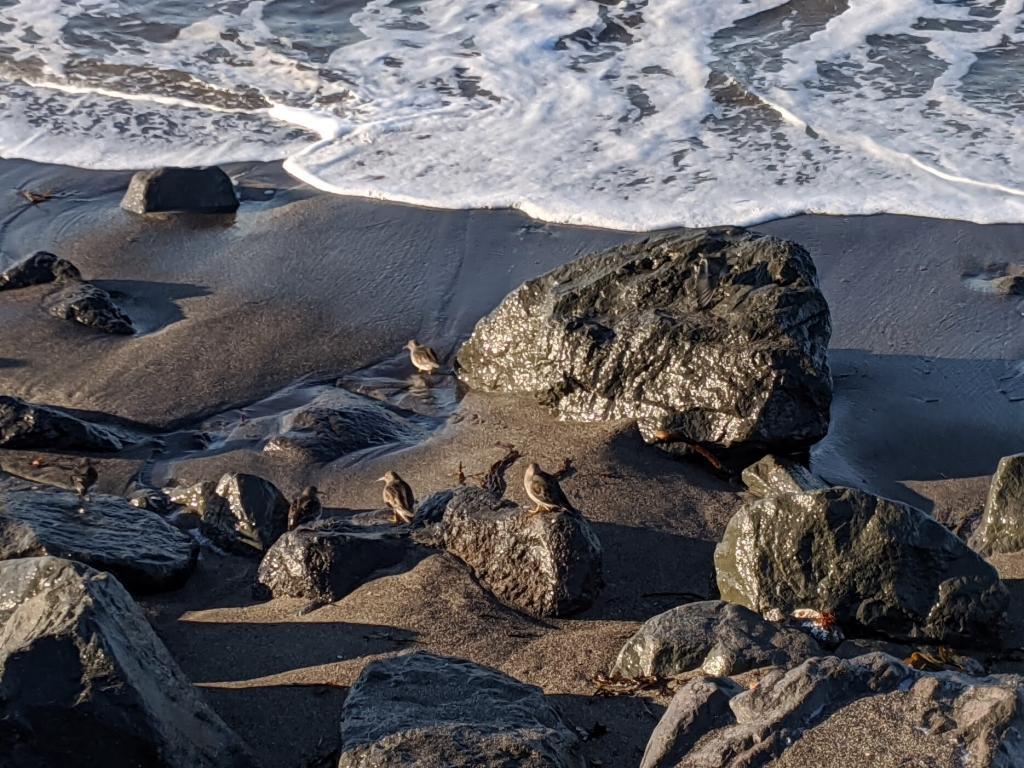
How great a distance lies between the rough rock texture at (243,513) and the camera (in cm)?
526

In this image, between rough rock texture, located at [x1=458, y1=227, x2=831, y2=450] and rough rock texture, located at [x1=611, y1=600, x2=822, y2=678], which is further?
rough rock texture, located at [x1=458, y1=227, x2=831, y2=450]

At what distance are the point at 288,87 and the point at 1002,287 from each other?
260 inches

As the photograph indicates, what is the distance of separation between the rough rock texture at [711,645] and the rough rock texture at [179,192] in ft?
18.3

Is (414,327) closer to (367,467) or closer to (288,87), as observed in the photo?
(367,467)

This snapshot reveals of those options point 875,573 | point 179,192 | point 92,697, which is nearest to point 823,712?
point 875,573

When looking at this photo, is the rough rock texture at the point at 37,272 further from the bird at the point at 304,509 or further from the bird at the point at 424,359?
the bird at the point at 304,509

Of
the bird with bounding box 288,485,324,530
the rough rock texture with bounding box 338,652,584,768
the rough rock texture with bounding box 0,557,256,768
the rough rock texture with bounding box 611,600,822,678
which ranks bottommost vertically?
the bird with bounding box 288,485,324,530

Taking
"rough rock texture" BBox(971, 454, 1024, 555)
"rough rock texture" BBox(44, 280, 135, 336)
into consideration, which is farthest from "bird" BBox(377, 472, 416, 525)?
"rough rock texture" BBox(44, 280, 135, 336)

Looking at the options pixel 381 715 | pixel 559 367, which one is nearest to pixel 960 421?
pixel 559 367

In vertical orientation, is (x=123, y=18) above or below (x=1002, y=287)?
above

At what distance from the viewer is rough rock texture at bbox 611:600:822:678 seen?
Answer: 4.06 meters

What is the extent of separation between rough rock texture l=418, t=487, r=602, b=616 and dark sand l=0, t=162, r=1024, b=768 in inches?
3.3

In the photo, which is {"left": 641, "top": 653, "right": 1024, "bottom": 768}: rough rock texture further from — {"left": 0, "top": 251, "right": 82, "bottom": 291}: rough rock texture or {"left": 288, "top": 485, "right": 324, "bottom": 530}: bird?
{"left": 0, "top": 251, "right": 82, "bottom": 291}: rough rock texture

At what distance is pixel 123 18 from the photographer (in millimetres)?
12797
